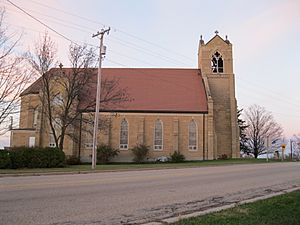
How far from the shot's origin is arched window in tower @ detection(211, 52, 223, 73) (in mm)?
52312

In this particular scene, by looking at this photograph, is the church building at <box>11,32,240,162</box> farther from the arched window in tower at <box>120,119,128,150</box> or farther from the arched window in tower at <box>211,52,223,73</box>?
the arched window in tower at <box>211,52,223,73</box>

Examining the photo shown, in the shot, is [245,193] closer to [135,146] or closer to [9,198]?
[9,198]

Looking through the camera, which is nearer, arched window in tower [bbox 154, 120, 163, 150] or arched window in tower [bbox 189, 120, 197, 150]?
arched window in tower [bbox 189, 120, 197, 150]

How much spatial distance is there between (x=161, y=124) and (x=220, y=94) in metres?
10.7

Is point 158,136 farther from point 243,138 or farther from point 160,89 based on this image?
point 243,138

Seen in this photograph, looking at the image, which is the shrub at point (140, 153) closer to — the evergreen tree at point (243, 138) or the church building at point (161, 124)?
the church building at point (161, 124)

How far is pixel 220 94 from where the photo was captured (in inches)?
2008

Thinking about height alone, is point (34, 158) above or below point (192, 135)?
below

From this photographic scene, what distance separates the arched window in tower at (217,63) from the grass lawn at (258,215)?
44.5 meters

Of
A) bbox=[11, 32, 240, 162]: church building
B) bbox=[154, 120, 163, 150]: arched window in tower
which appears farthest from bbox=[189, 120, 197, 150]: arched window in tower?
bbox=[154, 120, 163, 150]: arched window in tower

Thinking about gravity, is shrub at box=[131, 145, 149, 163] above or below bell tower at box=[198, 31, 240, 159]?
below

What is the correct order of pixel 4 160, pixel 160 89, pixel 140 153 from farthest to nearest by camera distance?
pixel 160 89, pixel 140 153, pixel 4 160

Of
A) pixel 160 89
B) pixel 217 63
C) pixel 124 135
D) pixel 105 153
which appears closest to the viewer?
pixel 105 153

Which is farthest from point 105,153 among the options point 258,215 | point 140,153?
point 258,215
